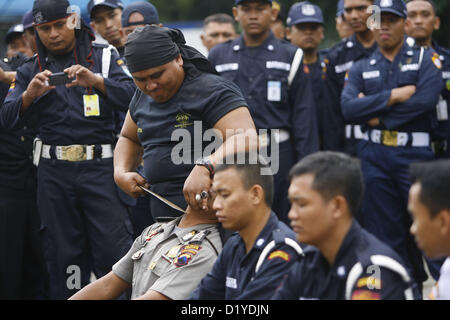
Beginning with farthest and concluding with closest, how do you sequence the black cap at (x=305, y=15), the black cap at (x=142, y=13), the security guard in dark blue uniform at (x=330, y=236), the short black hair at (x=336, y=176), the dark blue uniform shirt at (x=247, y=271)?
the black cap at (x=305, y=15) → the black cap at (x=142, y=13) → the dark blue uniform shirt at (x=247, y=271) → the short black hair at (x=336, y=176) → the security guard in dark blue uniform at (x=330, y=236)

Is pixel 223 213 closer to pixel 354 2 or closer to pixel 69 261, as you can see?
pixel 69 261

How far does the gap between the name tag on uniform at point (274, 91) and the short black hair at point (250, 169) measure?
280cm

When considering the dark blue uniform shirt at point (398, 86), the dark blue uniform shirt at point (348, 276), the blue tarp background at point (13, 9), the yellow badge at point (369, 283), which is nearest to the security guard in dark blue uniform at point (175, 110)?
the dark blue uniform shirt at point (348, 276)

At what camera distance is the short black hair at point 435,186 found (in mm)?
2842

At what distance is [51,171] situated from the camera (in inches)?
233

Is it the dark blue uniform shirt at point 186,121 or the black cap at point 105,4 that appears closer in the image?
the dark blue uniform shirt at point 186,121

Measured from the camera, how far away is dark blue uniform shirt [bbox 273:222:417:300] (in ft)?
9.84

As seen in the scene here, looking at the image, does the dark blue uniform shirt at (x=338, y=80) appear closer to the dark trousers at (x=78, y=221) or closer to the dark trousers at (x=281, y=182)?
the dark trousers at (x=281, y=182)

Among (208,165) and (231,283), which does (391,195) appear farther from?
(231,283)

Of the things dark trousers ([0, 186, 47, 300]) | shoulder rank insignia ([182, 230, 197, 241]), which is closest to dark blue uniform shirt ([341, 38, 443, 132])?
shoulder rank insignia ([182, 230, 197, 241])

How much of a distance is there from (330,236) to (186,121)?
1438 mm

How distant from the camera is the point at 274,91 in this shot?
6.68 metres
